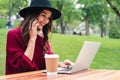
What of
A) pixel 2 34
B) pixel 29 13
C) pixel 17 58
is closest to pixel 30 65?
pixel 17 58

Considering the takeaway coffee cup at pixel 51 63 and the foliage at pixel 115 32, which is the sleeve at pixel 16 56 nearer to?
the takeaway coffee cup at pixel 51 63

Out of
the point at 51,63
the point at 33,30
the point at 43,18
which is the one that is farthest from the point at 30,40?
the point at 51,63

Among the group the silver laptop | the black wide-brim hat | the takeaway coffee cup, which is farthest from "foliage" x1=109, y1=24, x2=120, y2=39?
the takeaway coffee cup

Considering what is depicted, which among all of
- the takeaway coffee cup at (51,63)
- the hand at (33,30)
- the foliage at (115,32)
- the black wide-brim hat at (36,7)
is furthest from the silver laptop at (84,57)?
the foliage at (115,32)

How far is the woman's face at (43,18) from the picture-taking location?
268cm

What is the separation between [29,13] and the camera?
2760 millimetres

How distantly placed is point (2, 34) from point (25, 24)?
7.52m

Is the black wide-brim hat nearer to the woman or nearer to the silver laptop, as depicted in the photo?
the woman

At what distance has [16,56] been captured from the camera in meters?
2.48

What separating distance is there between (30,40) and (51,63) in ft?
1.33

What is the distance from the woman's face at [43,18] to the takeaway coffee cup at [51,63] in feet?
1.64

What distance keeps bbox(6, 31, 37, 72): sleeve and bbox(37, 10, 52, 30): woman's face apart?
20cm

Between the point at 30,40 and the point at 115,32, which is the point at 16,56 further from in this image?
the point at 115,32

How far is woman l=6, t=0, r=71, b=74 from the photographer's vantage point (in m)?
2.51
